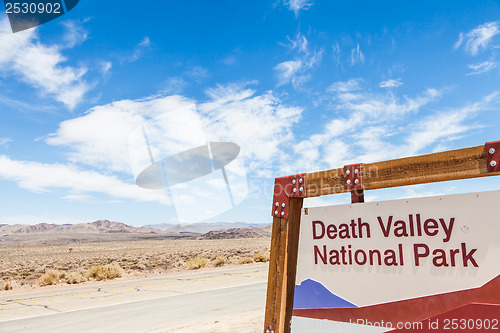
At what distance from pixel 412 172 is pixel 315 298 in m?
1.55

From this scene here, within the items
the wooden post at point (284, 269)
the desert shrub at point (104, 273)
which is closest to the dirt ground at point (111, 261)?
the desert shrub at point (104, 273)

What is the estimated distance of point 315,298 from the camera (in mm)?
3941

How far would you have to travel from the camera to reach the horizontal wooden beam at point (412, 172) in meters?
3.21

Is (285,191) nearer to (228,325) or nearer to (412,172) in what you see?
(412,172)

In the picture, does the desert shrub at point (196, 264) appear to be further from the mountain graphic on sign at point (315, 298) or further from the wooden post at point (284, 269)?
the mountain graphic on sign at point (315, 298)

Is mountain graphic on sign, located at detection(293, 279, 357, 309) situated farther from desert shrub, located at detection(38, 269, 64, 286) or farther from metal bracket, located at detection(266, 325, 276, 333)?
desert shrub, located at detection(38, 269, 64, 286)

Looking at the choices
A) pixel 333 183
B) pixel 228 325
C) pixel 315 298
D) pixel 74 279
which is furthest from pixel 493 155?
pixel 74 279

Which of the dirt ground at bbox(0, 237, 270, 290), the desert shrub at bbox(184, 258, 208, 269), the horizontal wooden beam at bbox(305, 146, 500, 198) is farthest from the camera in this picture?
the desert shrub at bbox(184, 258, 208, 269)

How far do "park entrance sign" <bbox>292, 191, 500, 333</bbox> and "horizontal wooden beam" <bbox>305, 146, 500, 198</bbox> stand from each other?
0.18m

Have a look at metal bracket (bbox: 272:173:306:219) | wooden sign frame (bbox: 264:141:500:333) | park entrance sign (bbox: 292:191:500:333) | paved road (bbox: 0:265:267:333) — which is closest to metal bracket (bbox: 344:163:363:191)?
wooden sign frame (bbox: 264:141:500:333)

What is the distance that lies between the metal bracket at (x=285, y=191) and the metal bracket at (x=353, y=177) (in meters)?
0.47

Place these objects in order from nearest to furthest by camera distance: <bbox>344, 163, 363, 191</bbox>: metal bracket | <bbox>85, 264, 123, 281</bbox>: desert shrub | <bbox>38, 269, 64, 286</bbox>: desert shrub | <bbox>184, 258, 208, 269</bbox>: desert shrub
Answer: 1. <bbox>344, 163, 363, 191</bbox>: metal bracket
2. <bbox>38, 269, 64, 286</bbox>: desert shrub
3. <bbox>85, 264, 123, 281</bbox>: desert shrub
4. <bbox>184, 258, 208, 269</bbox>: desert shrub

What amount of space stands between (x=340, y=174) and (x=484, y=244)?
4.42 ft

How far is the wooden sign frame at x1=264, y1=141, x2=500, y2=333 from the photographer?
321 centimetres
